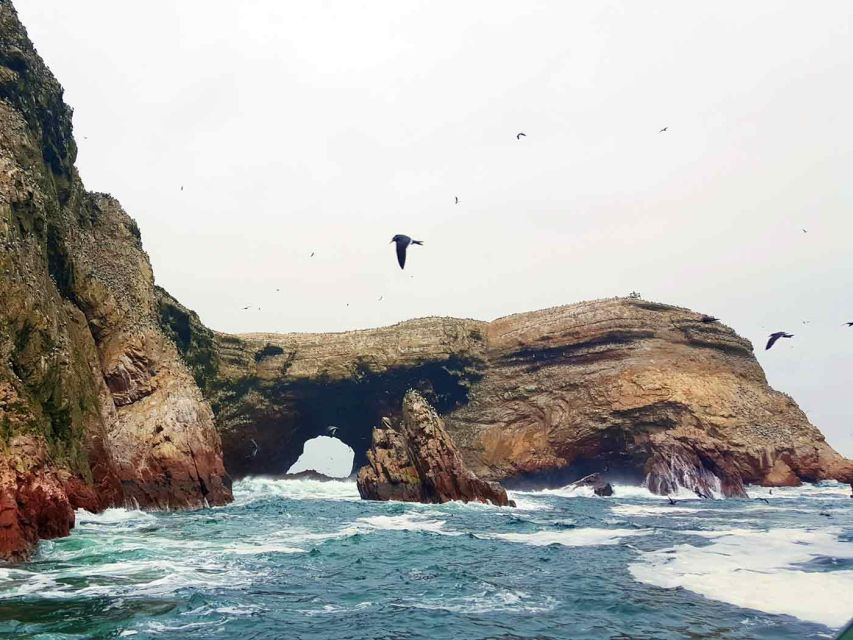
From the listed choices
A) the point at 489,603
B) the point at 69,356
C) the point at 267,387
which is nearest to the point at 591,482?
the point at 267,387

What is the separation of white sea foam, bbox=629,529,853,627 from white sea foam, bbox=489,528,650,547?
8.78ft

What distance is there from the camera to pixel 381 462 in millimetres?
39719

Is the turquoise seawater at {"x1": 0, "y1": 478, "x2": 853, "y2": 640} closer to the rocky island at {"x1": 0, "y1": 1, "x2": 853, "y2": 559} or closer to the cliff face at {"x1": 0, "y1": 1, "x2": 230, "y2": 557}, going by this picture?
the cliff face at {"x1": 0, "y1": 1, "x2": 230, "y2": 557}

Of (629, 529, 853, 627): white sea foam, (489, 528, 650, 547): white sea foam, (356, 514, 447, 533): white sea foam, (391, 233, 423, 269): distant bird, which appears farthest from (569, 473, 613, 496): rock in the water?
(391, 233, 423, 269): distant bird

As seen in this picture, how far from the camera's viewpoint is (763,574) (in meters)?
13.8

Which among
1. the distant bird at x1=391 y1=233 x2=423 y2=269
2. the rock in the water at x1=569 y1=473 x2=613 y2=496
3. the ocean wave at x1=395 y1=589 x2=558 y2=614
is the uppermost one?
the distant bird at x1=391 y1=233 x2=423 y2=269

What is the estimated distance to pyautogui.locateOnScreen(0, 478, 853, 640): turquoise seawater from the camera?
974 cm

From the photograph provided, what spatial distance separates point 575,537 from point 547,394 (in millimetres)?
39010

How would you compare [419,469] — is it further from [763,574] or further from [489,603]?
[489,603]

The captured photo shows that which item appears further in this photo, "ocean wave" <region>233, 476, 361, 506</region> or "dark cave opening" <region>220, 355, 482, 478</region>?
"dark cave opening" <region>220, 355, 482, 478</region>

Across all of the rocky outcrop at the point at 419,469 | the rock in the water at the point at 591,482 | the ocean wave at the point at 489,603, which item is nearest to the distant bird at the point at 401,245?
the ocean wave at the point at 489,603

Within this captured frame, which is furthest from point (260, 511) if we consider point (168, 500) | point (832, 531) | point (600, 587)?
point (832, 531)

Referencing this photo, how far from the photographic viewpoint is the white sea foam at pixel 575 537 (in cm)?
1992

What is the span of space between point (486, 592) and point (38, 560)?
10490 mm
